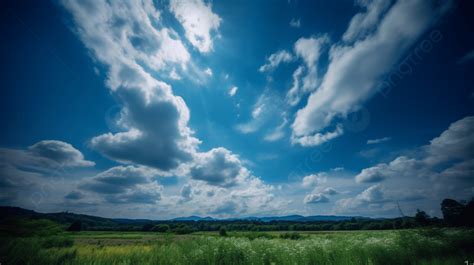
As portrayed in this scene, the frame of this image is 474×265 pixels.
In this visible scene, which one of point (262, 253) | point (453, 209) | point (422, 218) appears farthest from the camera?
point (453, 209)

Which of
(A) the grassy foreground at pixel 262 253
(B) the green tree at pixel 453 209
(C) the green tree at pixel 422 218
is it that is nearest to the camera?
(A) the grassy foreground at pixel 262 253

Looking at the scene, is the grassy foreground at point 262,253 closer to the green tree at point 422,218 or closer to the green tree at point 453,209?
the green tree at point 422,218

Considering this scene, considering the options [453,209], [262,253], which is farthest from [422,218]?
[453,209]

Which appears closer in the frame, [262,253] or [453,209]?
[262,253]

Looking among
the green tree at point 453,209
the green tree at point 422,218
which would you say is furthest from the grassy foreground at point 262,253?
the green tree at point 453,209

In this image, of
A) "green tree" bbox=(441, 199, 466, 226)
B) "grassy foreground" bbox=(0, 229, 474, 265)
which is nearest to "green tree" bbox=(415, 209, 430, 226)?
"grassy foreground" bbox=(0, 229, 474, 265)

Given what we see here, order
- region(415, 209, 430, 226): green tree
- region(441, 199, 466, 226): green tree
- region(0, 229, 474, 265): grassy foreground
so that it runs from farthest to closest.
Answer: region(441, 199, 466, 226): green tree, region(415, 209, 430, 226): green tree, region(0, 229, 474, 265): grassy foreground

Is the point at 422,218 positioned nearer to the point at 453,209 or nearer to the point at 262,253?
the point at 262,253

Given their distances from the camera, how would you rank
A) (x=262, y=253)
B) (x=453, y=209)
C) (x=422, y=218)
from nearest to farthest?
(x=262, y=253)
(x=422, y=218)
(x=453, y=209)

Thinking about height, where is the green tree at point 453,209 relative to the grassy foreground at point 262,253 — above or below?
above

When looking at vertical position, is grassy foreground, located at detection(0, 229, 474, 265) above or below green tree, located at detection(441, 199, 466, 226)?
below

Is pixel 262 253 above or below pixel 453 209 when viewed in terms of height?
below

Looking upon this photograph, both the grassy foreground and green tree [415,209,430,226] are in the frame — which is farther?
green tree [415,209,430,226]

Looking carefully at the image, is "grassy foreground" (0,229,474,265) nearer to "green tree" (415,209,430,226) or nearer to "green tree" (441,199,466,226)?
"green tree" (415,209,430,226)
